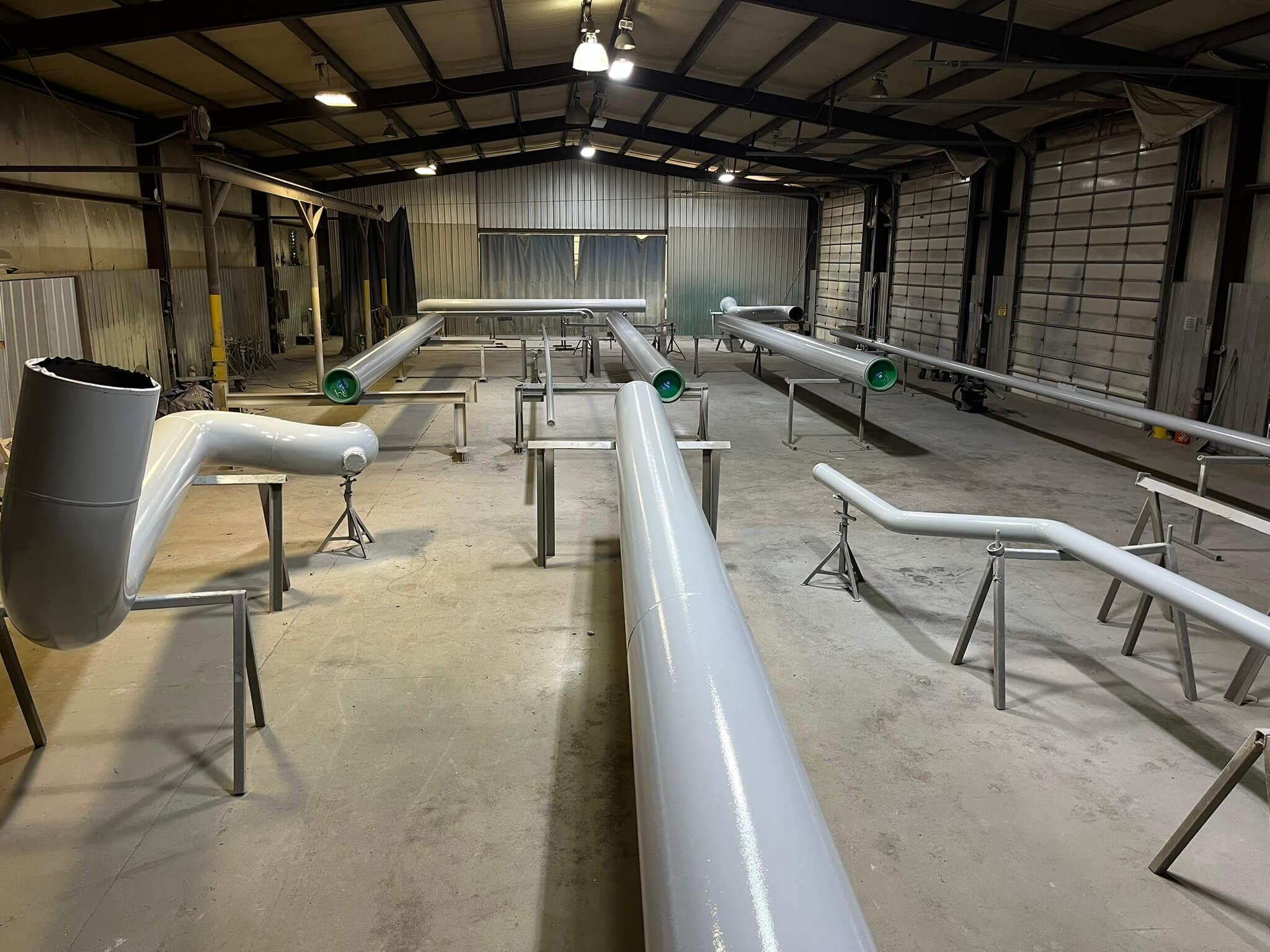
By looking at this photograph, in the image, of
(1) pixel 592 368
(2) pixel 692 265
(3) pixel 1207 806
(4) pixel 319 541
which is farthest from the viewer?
(2) pixel 692 265

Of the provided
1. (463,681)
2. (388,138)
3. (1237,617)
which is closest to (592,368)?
(388,138)

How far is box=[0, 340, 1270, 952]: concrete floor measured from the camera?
94.3 inches

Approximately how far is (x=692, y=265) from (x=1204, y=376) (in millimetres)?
13215

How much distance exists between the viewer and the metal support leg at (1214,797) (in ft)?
7.69

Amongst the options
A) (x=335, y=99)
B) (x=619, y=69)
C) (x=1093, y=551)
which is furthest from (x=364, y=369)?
(x=1093, y=551)

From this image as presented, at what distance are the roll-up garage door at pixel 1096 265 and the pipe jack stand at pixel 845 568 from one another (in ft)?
21.5

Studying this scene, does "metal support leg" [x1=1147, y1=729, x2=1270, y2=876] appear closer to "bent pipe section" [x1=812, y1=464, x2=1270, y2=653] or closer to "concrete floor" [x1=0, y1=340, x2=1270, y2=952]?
"concrete floor" [x1=0, y1=340, x2=1270, y2=952]

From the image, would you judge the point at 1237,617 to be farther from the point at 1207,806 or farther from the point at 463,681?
the point at 463,681

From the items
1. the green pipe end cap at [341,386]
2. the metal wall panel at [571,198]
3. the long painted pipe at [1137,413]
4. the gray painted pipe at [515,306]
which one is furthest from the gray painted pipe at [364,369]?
the metal wall panel at [571,198]

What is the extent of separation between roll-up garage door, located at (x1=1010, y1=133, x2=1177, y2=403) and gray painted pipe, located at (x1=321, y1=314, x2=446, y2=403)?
A: 8.30 metres

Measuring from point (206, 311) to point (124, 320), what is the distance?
9.37ft

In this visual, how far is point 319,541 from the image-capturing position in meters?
5.48

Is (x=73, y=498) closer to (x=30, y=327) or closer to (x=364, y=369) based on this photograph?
(x=364, y=369)

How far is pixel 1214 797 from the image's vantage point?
2.45 meters
